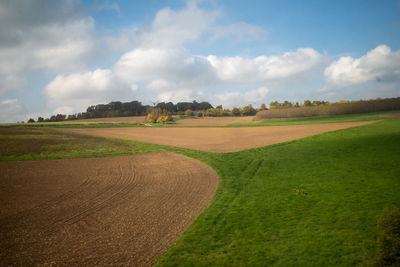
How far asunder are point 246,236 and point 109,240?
4.82m

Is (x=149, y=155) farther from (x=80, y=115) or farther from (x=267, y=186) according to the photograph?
(x=80, y=115)


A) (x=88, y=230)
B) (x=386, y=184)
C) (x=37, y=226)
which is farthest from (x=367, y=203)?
(x=37, y=226)

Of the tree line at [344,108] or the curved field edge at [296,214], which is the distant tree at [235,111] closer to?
the tree line at [344,108]

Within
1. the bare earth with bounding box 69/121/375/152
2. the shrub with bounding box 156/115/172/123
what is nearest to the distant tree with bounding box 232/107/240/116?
the shrub with bounding box 156/115/172/123

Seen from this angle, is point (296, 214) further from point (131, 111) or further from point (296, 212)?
point (131, 111)

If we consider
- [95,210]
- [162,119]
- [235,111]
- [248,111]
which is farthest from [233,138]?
[248,111]

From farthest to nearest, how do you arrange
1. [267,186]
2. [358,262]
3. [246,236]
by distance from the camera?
[267,186] → [246,236] → [358,262]

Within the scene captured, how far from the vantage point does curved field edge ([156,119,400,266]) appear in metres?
6.46

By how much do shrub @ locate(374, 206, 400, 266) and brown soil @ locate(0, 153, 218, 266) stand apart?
6066mm

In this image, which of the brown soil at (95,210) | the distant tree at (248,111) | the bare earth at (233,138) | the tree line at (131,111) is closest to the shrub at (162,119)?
the tree line at (131,111)

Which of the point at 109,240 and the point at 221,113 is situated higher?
the point at 221,113

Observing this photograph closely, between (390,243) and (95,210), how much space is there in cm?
1077

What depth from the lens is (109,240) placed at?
774 centimetres

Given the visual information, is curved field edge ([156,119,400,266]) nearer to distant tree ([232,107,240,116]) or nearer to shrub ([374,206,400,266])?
shrub ([374,206,400,266])
